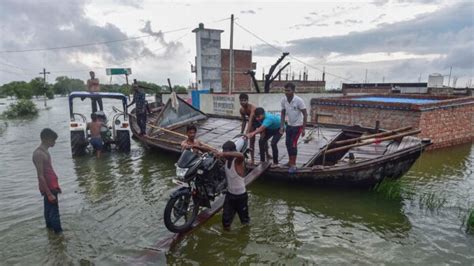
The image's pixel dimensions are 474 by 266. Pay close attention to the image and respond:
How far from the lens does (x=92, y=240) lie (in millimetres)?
4656

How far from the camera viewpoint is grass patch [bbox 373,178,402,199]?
600cm

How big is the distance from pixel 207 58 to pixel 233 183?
2022 centimetres

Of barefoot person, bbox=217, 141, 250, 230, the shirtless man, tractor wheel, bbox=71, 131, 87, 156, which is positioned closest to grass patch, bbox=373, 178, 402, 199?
barefoot person, bbox=217, 141, 250, 230

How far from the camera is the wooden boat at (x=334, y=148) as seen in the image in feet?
19.3

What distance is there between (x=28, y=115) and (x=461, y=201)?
1398 inches

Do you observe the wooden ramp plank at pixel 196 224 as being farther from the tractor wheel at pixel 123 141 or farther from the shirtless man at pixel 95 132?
the tractor wheel at pixel 123 141

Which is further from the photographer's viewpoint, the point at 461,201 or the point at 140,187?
the point at 140,187

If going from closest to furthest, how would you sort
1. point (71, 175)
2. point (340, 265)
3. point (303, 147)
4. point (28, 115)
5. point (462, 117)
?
point (340, 265) < point (303, 147) < point (71, 175) < point (462, 117) < point (28, 115)

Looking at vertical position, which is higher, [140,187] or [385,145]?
[385,145]

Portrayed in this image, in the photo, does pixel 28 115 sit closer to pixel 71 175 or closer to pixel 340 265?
pixel 71 175

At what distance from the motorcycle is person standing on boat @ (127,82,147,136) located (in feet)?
21.5

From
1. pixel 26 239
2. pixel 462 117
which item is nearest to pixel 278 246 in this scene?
pixel 26 239

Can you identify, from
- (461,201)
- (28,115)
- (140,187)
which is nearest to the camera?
(461,201)

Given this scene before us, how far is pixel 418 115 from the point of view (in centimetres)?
1026
